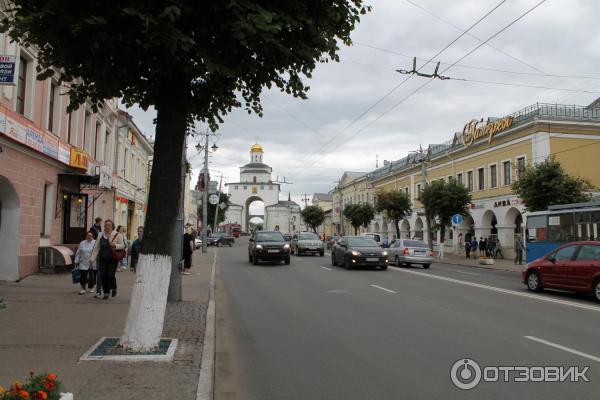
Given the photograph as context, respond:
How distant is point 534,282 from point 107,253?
11601 mm

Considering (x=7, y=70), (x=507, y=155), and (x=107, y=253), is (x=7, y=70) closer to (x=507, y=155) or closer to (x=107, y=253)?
(x=107, y=253)

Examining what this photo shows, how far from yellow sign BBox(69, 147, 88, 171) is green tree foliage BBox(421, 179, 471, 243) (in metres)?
24.4

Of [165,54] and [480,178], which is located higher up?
[480,178]

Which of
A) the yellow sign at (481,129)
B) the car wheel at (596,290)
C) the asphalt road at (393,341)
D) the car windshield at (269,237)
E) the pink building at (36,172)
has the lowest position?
the asphalt road at (393,341)

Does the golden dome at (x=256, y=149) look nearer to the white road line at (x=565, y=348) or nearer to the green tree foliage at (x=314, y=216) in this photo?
the green tree foliage at (x=314, y=216)

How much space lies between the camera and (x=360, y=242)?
23797 mm

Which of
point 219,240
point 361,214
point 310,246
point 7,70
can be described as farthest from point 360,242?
point 361,214

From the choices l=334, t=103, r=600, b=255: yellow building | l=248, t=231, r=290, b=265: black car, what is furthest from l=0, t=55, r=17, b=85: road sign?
l=334, t=103, r=600, b=255: yellow building

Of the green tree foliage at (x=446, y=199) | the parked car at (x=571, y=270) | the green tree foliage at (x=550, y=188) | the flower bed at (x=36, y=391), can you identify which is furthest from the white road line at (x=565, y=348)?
the green tree foliage at (x=446, y=199)

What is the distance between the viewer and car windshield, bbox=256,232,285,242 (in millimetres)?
26031

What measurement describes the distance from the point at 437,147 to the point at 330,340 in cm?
4470

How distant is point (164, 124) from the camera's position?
6.97m

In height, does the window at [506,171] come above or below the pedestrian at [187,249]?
above

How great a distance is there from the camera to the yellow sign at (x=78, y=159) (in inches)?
733
